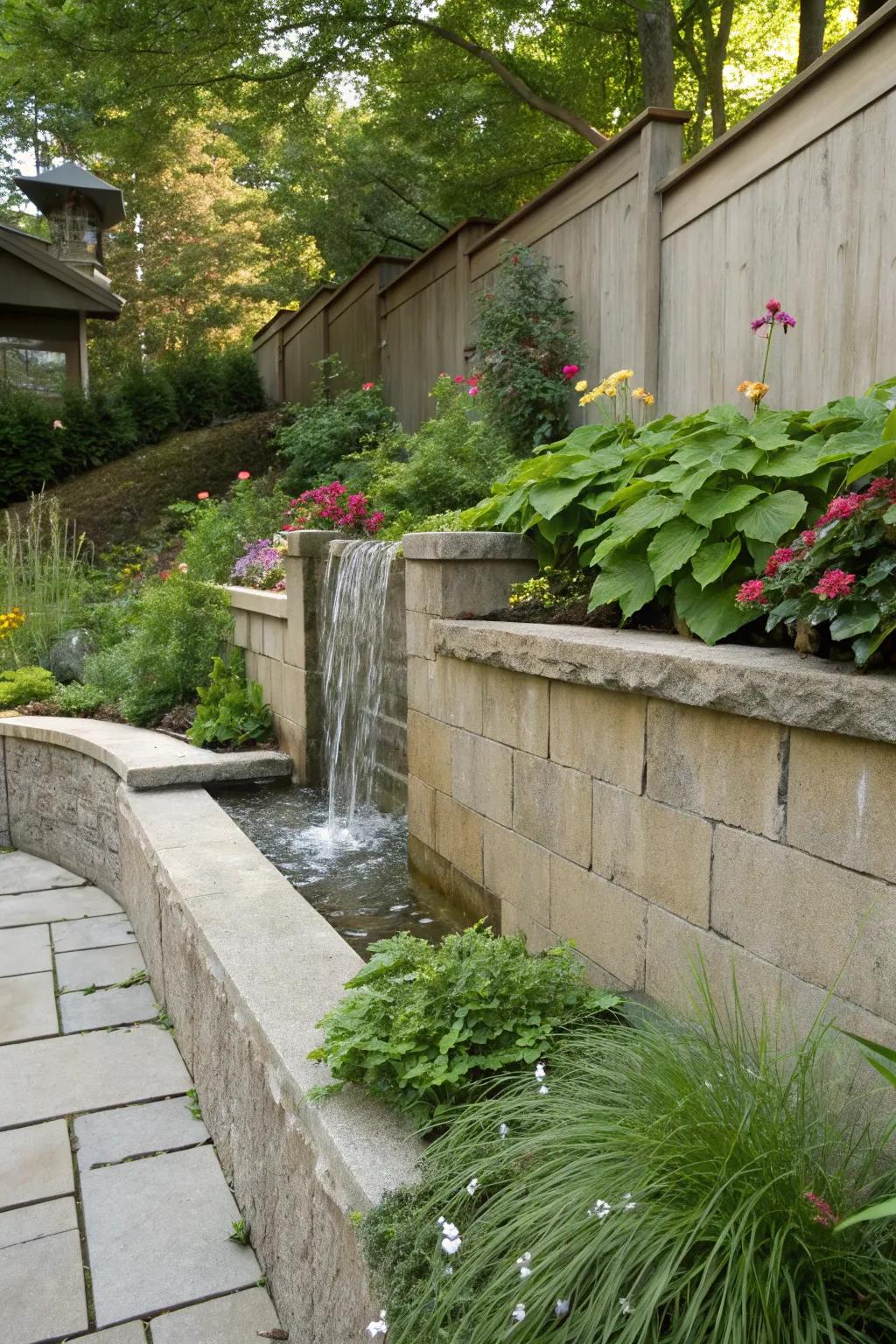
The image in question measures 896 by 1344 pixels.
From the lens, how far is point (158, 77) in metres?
10.0

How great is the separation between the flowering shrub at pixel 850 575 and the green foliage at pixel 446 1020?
899 mm

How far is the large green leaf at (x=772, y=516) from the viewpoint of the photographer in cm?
253

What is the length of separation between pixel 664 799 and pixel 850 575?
74 centimetres

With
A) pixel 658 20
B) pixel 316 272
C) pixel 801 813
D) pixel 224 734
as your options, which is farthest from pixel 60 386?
pixel 801 813

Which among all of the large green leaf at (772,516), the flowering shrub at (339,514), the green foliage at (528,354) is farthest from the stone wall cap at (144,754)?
the large green leaf at (772,516)

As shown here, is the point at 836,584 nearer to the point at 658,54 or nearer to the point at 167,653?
the point at 167,653

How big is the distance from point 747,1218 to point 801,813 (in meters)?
0.81

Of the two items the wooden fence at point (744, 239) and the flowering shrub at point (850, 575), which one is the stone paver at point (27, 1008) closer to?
the flowering shrub at point (850, 575)

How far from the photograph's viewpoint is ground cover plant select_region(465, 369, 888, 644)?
8.47 ft

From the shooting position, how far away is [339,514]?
22.8 ft

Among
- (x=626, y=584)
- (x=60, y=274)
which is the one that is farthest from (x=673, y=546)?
(x=60, y=274)

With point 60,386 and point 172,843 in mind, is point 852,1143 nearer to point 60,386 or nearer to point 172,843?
point 172,843

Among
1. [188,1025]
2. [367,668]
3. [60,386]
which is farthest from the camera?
[60,386]

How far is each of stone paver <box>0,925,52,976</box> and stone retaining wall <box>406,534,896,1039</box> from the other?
1.72 meters
